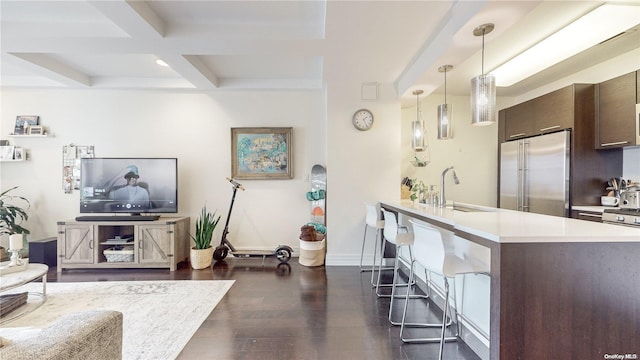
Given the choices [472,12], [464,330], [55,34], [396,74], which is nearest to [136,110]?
[55,34]

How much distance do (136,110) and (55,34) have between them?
1.66 metres

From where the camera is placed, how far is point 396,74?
360 cm

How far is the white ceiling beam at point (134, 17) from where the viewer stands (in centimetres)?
216

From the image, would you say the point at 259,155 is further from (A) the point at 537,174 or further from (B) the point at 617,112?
(B) the point at 617,112

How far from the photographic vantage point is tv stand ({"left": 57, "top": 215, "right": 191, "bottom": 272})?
12.0 feet

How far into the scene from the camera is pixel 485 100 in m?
2.09

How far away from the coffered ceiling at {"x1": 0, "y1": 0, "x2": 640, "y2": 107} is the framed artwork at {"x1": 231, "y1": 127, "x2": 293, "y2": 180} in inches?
41.0

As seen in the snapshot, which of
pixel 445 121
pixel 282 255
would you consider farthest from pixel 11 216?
pixel 445 121

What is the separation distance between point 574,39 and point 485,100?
153cm

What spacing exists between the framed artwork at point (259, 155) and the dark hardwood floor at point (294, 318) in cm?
147

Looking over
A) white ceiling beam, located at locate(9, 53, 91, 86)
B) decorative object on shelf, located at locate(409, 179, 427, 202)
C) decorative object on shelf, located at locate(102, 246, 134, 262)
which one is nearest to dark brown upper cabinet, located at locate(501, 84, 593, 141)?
decorative object on shelf, located at locate(409, 179, 427, 202)

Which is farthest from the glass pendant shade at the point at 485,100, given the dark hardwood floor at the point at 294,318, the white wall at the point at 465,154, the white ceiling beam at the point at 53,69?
the white ceiling beam at the point at 53,69

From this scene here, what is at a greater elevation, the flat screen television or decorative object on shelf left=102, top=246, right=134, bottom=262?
the flat screen television

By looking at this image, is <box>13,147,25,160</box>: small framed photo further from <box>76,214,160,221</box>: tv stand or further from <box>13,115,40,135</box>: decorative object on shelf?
<box>76,214,160,221</box>: tv stand
